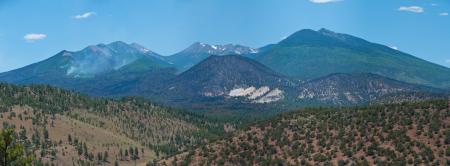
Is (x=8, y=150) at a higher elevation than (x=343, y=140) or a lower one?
higher

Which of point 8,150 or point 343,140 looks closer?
point 8,150

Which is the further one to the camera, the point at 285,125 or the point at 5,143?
the point at 285,125

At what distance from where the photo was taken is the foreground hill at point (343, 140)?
11394 cm

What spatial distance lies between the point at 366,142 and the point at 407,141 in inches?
338

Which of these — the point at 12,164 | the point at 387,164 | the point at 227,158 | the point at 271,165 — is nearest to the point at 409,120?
the point at 387,164

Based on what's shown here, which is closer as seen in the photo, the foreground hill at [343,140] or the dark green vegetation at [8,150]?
the dark green vegetation at [8,150]

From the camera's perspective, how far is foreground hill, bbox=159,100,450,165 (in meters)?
114

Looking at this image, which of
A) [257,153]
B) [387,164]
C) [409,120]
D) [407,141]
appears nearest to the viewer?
[387,164]

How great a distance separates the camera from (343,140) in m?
126

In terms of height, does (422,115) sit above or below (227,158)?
above

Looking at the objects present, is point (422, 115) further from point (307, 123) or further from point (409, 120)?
point (307, 123)

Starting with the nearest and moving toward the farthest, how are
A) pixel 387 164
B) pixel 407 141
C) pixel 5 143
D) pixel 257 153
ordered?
pixel 5 143, pixel 387 164, pixel 407 141, pixel 257 153

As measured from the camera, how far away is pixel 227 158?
13912 centimetres

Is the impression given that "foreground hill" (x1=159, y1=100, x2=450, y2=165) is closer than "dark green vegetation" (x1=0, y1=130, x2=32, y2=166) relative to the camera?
Result: No
